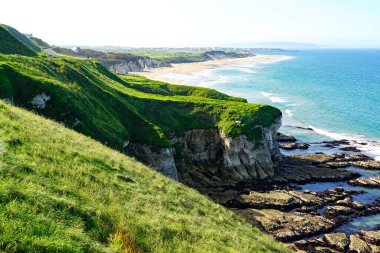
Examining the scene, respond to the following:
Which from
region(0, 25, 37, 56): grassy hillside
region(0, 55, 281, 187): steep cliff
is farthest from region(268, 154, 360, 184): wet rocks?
region(0, 25, 37, 56): grassy hillside

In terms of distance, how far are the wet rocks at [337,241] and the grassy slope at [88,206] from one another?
1969 centimetres

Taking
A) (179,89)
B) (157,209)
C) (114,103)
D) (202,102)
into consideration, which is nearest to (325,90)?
(179,89)

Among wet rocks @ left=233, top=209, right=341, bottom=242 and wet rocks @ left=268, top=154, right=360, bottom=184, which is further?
wet rocks @ left=268, top=154, right=360, bottom=184

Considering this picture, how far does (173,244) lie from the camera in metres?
14.9

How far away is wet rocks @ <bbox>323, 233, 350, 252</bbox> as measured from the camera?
3896cm

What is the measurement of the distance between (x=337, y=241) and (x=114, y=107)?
3595 centimetres

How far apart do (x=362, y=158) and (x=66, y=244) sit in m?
70.9

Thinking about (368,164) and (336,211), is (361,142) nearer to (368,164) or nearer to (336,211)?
(368,164)

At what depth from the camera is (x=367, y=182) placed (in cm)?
5847

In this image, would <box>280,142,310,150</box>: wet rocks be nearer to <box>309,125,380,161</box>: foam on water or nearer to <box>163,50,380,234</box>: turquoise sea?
<box>163,50,380,234</box>: turquoise sea

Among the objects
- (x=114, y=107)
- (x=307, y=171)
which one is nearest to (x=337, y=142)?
(x=307, y=171)

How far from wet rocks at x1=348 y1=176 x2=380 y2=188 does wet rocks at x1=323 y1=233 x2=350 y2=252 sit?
20.1 metres

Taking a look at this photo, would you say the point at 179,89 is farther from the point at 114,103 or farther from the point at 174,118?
the point at 114,103

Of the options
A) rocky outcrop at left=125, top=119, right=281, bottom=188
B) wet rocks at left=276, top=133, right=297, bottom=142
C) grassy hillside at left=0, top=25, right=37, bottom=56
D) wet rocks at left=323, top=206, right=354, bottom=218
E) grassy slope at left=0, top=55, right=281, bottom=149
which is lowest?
wet rocks at left=323, top=206, right=354, bottom=218
